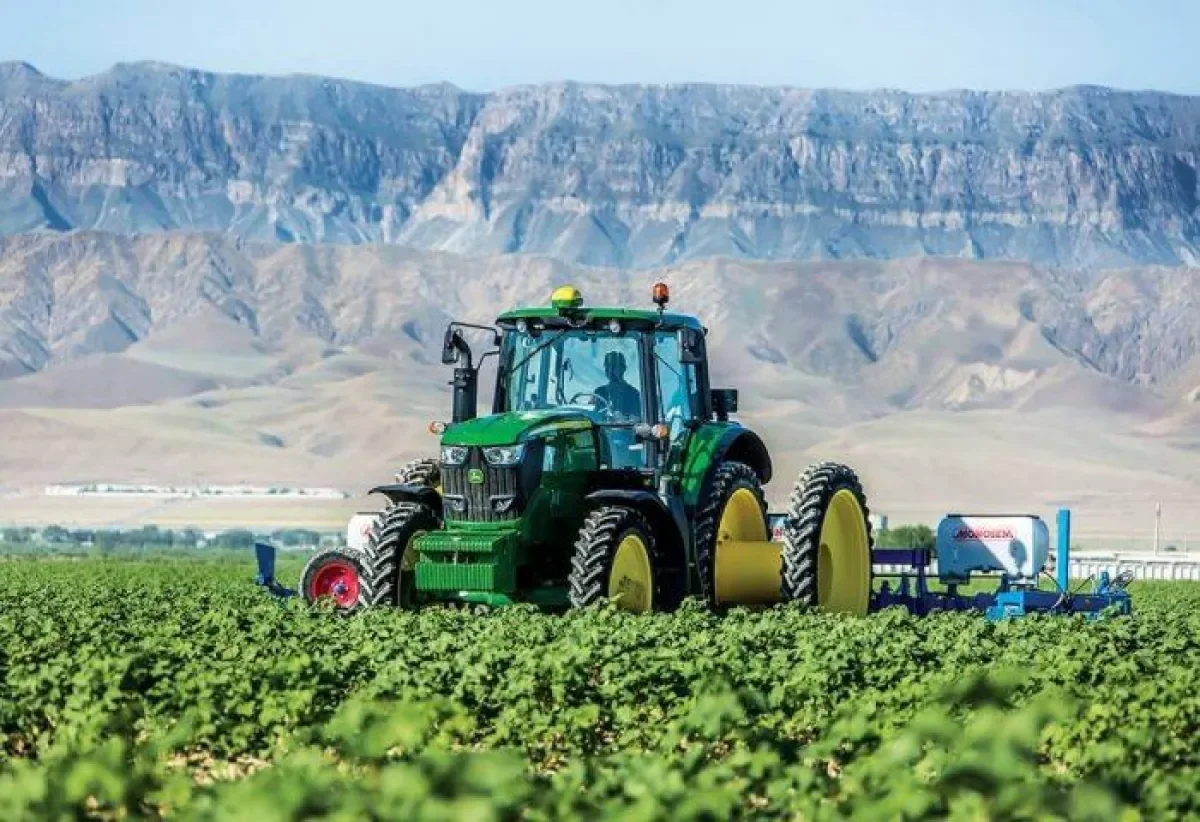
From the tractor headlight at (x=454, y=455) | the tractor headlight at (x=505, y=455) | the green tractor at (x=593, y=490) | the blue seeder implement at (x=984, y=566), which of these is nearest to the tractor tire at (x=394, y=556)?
the green tractor at (x=593, y=490)

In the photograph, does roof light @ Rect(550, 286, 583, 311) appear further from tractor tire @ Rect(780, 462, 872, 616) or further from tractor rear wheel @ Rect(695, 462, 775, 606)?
tractor tire @ Rect(780, 462, 872, 616)

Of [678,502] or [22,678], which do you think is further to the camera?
[678,502]

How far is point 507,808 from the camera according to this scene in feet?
24.6

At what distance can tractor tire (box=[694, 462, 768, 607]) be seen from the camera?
20203 mm

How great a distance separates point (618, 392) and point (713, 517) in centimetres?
126

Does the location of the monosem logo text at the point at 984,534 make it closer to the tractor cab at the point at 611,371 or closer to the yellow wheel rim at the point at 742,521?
the yellow wheel rim at the point at 742,521

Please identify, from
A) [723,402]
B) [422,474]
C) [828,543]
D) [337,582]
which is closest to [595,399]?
[723,402]

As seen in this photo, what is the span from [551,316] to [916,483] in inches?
7109

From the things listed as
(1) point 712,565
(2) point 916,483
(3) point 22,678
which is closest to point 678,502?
(1) point 712,565

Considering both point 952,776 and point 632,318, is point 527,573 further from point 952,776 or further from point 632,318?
point 952,776

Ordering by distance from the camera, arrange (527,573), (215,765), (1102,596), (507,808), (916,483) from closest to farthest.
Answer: (507,808) → (215,765) → (527,573) → (1102,596) → (916,483)

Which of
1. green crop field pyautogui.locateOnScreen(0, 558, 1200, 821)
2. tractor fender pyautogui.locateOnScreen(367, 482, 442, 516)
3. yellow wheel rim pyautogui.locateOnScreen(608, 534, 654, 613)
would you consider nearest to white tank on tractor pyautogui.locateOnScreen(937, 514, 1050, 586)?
green crop field pyautogui.locateOnScreen(0, 558, 1200, 821)

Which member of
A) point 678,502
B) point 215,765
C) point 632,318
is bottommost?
point 215,765

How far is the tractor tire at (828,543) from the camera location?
20859mm
